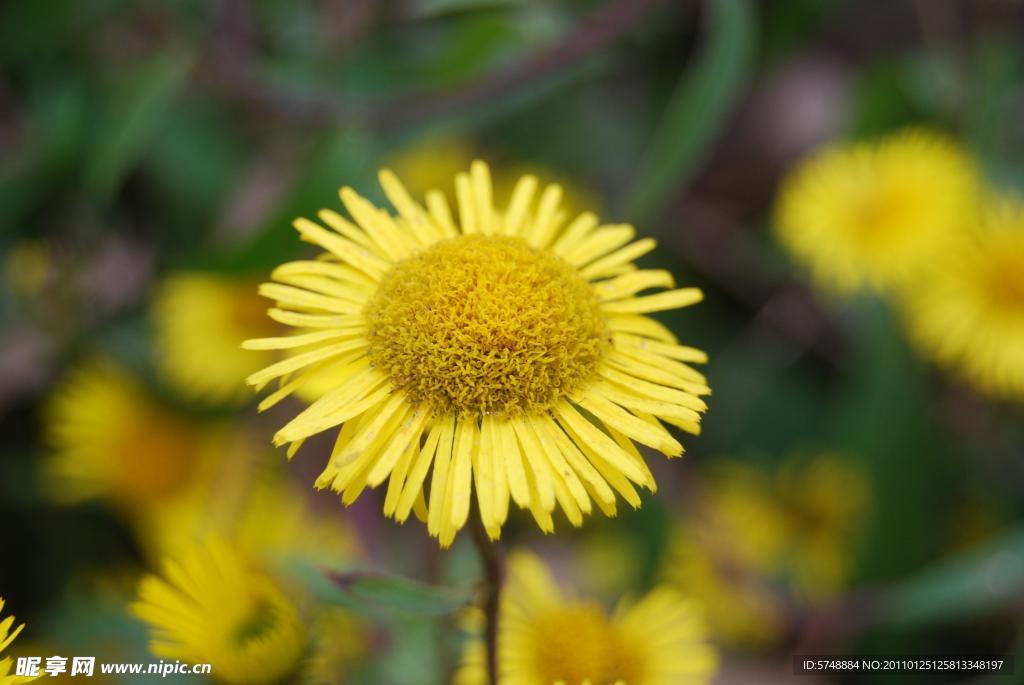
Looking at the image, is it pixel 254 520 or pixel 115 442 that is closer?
pixel 254 520

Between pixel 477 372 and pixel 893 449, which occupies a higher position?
pixel 893 449

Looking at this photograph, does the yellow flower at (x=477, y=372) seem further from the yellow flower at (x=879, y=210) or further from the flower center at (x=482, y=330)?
the yellow flower at (x=879, y=210)

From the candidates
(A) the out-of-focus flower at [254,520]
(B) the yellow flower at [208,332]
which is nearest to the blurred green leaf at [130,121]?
(B) the yellow flower at [208,332]

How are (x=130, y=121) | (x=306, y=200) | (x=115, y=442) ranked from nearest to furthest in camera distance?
(x=306, y=200) < (x=130, y=121) < (x=115, y=442)

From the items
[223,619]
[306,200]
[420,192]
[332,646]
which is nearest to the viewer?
[223,619]

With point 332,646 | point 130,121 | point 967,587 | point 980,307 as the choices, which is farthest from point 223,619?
point 980,307

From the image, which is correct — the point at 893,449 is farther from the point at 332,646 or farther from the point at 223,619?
the point at 223,619

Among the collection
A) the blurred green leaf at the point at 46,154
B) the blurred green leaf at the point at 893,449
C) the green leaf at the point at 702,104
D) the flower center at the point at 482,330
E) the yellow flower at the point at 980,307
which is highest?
the blurred green leaf at the point at 46,154
